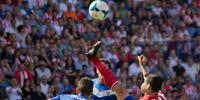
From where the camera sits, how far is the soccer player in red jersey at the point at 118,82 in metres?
7.79

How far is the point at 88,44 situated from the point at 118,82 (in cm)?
1102

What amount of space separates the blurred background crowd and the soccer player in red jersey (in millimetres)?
7408

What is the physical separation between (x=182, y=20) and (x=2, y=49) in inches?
337

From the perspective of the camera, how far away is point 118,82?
7805 millimetres

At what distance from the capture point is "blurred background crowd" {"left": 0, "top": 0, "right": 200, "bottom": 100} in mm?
16656

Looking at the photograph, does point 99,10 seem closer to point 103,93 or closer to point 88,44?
point 103,93

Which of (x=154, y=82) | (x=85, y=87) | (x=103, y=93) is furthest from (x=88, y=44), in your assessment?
(x=85, y=87)

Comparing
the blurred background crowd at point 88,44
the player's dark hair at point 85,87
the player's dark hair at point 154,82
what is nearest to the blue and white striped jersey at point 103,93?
the player's dark hair at point 154,82

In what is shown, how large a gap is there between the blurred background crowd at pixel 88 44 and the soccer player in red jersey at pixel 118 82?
741cm

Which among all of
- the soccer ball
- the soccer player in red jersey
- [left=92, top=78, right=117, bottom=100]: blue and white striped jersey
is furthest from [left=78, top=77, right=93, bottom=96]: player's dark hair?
the soccer ball

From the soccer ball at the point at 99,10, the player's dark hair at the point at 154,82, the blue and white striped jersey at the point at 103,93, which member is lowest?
the player's dark hair at the point at 154,82

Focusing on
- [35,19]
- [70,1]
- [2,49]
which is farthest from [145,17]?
[2,49]

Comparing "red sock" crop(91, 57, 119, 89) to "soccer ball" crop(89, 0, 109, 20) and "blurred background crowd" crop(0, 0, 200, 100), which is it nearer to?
"soccer ball" crop(89, 0, 109, 20)

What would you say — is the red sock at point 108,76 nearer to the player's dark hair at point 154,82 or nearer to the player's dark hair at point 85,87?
the player's dark hair at point 85,87
